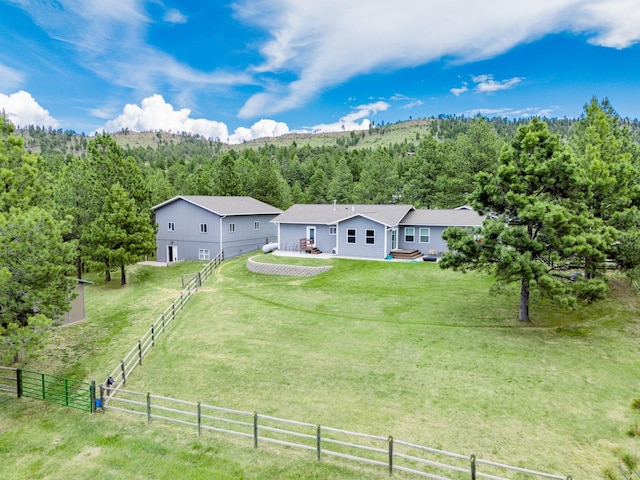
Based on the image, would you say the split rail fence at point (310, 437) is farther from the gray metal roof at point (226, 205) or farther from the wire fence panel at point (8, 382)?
the gray metal roof at point (226, 205)

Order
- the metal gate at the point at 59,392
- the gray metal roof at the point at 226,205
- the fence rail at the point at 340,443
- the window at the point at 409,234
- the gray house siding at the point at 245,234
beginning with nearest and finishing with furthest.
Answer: the fence rail at the point at 340,443 → the metal gate at the point at 59,392 → the window at the point at 409,234 → the gray metal roof at the point at 226,205 → the gray house siding at the point at 245,234

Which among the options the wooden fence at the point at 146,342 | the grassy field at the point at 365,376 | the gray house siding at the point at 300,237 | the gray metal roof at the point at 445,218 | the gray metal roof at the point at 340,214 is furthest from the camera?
the gray house siding at the point at 300,237

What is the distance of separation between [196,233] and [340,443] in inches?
1271

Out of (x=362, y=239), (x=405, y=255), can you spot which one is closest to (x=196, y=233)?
(x=362, y=239)

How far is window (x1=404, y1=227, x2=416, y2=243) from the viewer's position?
112 ft

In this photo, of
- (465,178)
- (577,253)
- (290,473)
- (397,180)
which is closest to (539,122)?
(577,253)

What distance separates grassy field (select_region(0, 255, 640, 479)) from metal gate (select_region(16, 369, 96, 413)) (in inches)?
17.1

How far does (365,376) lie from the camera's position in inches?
580

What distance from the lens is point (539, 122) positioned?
59.2 feet

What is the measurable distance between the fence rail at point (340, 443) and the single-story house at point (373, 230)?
21791 millimetres

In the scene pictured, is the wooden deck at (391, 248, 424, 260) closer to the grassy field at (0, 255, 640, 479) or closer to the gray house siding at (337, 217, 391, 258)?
the gray house siding at (337, 217, 391, 258)

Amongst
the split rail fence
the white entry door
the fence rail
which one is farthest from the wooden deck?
the fence rail

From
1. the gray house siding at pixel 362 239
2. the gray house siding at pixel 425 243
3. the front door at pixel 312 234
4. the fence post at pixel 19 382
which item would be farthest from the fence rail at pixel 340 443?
the gray house siding at pixel 425 243

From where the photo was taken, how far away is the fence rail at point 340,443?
30.5 feet
